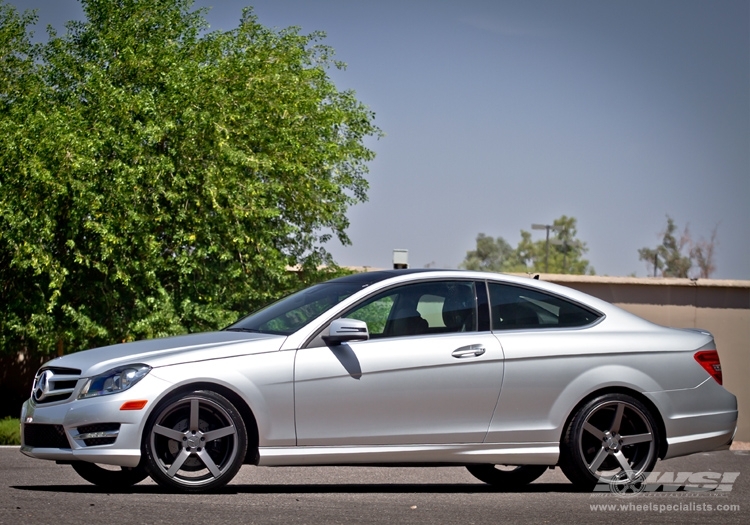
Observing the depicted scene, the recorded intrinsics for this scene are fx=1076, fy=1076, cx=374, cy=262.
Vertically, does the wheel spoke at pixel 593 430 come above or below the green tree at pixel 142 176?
below

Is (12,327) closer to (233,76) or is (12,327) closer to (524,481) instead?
(233,76)

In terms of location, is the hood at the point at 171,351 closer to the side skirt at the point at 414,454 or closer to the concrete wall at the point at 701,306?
the side skirt at the point at 414,454

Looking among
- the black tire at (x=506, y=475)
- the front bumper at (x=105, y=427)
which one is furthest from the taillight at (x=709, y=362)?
the front bumper at (x=105, y=427)

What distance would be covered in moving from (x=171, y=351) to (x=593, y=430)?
3085 mm

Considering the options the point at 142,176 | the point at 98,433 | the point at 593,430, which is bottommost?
the point at 593,430

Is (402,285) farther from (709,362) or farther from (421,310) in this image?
(709,362)

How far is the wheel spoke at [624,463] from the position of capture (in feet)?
25.7

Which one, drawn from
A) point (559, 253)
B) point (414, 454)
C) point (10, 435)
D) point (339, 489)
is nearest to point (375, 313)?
point (414, 454)

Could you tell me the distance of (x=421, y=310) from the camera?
7797 mm

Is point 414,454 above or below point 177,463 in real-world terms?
below

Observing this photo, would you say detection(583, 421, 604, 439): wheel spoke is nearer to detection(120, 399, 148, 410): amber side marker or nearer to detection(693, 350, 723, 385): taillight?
detection(693, 350, 723, 385): taillight

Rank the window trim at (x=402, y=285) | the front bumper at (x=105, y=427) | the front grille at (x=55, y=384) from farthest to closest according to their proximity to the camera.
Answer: the window trim at (x=402, y=285), the front grille at (x=55, y=384), the front bumper at (x=105, y=427)

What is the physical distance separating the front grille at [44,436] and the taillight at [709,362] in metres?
4.67

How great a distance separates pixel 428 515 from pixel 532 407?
1.50 m
